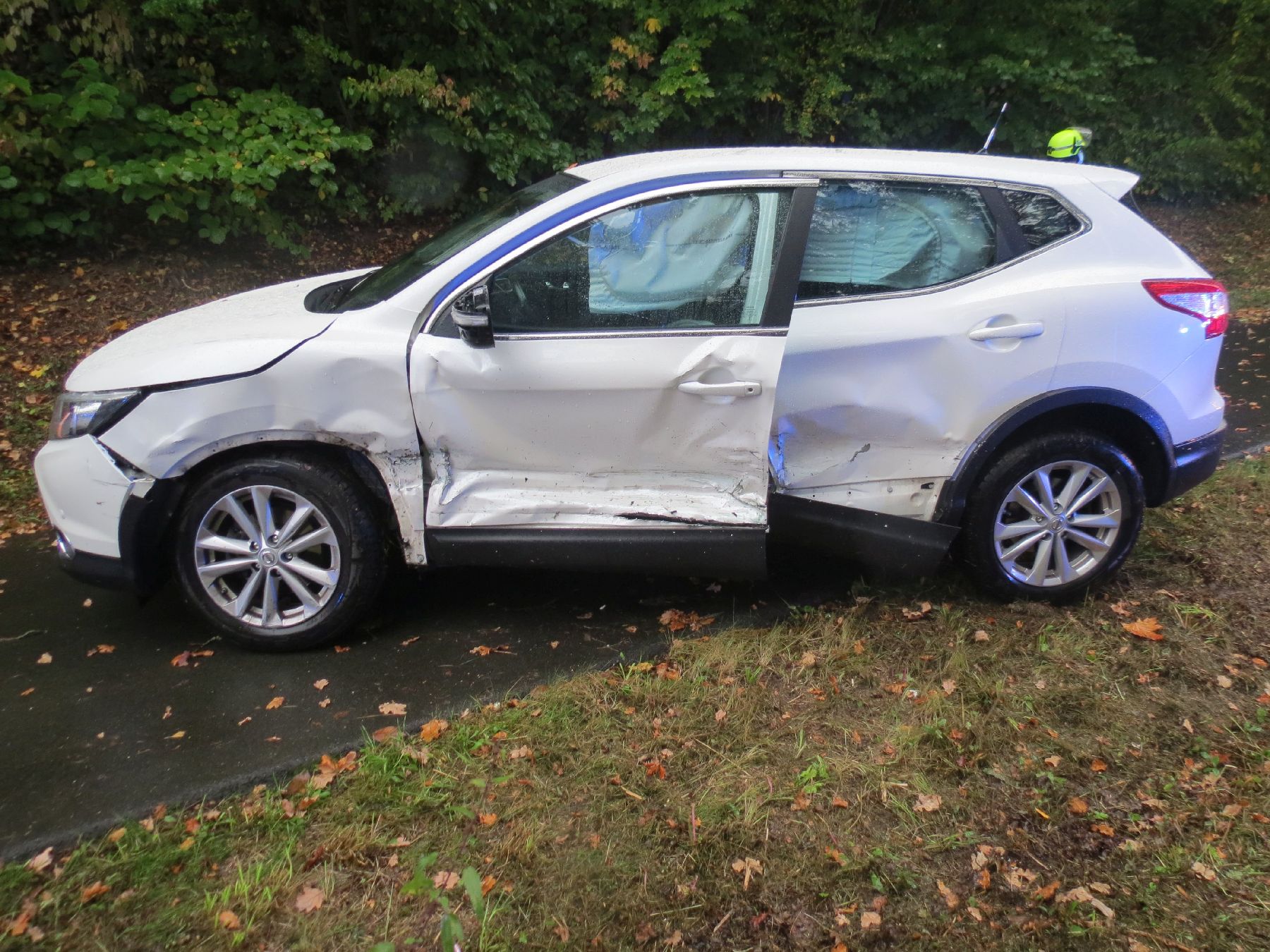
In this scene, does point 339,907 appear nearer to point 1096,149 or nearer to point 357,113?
point 357,113

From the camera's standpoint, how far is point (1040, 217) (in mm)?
4066

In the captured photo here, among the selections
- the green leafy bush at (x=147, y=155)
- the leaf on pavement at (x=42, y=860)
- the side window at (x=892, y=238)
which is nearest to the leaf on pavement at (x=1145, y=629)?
the side window at (x=892, y=238)

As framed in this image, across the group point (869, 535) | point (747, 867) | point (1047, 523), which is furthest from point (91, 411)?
point (1047, 523)

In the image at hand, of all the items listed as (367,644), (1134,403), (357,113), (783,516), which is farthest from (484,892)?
(357,113)

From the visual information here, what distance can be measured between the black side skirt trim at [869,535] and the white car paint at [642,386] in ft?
0.27

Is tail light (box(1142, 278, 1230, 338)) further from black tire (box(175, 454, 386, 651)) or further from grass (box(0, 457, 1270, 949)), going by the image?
black tire (box(175, 454, 386, 651))

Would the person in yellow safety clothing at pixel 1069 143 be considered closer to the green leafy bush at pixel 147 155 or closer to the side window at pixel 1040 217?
the side window at pixel 1040 217

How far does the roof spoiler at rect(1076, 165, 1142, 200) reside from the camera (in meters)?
4.18

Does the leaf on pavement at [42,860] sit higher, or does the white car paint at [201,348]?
the white car paint at [201,348]

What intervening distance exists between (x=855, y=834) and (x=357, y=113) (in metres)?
8.22

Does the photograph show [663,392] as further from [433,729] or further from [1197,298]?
[1197,298]

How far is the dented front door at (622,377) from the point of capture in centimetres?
366

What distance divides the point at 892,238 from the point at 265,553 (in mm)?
2712

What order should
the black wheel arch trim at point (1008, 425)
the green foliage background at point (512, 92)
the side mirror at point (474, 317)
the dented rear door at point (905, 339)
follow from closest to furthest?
1. the side mirror at point (474, 317)
2. the dented rear door at point (905, 339)
3. the black wheel arch trim at point (1008, 425)
4. the green foliage background at point (512, 92)
